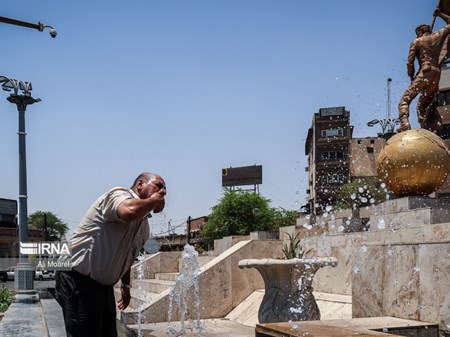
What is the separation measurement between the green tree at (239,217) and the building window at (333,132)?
21995 millimetres

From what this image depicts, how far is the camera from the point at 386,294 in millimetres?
5672

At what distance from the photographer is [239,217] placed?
4988 centimetres

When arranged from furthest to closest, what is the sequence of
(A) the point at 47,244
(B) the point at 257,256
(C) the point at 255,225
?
1. (C) the point at 255,225
2. (A) the point at 47,244
3. (B) the point at 257,256

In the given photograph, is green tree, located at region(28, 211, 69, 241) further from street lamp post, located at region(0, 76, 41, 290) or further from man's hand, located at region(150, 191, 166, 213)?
man's hand, located at region(150, 191, 166, 213)

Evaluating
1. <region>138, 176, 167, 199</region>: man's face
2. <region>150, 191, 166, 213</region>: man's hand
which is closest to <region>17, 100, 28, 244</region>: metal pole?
<region>138, 176, 167, 199</region>: man's face

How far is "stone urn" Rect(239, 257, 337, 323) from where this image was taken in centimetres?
738

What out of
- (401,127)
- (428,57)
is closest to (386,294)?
(401,127)

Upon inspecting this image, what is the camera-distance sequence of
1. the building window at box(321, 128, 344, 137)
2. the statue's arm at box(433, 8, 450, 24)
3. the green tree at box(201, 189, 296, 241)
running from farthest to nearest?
the building window at box(321, 128, 344, 137), the green tree at box(201, 189, 296, 241), the statue's arm at box(433, 8, 450, 24)

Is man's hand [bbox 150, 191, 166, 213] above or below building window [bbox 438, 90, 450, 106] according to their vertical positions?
below

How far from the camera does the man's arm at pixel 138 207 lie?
3.01 m

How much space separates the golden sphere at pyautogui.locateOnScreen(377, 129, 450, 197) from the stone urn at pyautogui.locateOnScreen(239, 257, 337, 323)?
1.80 m

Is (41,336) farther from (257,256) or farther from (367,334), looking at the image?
(257,256)

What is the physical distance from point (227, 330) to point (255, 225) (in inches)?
1580

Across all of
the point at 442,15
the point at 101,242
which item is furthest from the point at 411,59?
the point at 101,242
